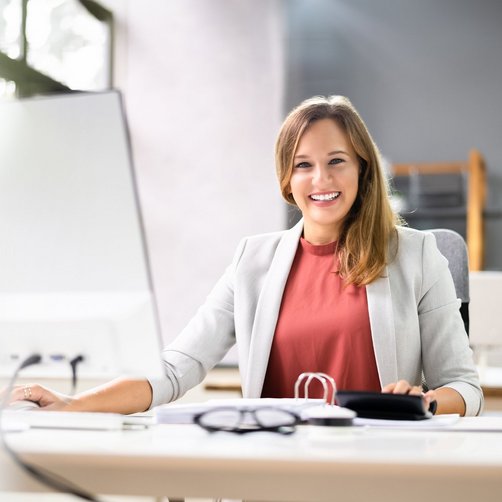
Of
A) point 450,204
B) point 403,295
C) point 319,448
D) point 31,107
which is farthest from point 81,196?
point 450,204

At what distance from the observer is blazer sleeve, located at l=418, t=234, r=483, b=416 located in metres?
1.50

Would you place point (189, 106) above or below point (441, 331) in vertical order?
above

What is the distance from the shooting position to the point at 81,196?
33.9 inches

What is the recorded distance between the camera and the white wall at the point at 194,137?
14.6 feet

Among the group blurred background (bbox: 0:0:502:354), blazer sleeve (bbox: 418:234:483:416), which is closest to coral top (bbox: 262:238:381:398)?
blazer sleeve (bbox: 418:234:483:416)

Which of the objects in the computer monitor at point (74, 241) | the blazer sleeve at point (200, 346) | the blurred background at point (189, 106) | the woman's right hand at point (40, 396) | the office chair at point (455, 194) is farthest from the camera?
the office chair at point (455, 194)

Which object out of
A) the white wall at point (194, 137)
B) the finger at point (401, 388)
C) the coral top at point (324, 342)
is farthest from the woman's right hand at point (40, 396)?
the white wall at point (194, 137)

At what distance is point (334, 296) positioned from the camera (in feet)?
5.35

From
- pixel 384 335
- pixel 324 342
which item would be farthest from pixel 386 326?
pixel 324 342

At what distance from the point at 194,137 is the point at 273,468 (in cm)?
386

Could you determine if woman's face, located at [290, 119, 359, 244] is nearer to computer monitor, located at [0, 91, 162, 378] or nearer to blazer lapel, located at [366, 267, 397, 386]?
blazer lapel, located at [366, 267, 397, 386]

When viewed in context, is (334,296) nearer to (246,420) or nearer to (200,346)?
(200,346)

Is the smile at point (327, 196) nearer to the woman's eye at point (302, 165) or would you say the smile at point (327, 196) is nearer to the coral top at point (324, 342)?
the woman's eye at point (302, 165)

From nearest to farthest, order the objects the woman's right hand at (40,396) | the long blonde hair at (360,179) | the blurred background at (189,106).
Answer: the woman's right hand at (40,396) < the long blonde hair at (360,179) < the blurred background at (189,106)
